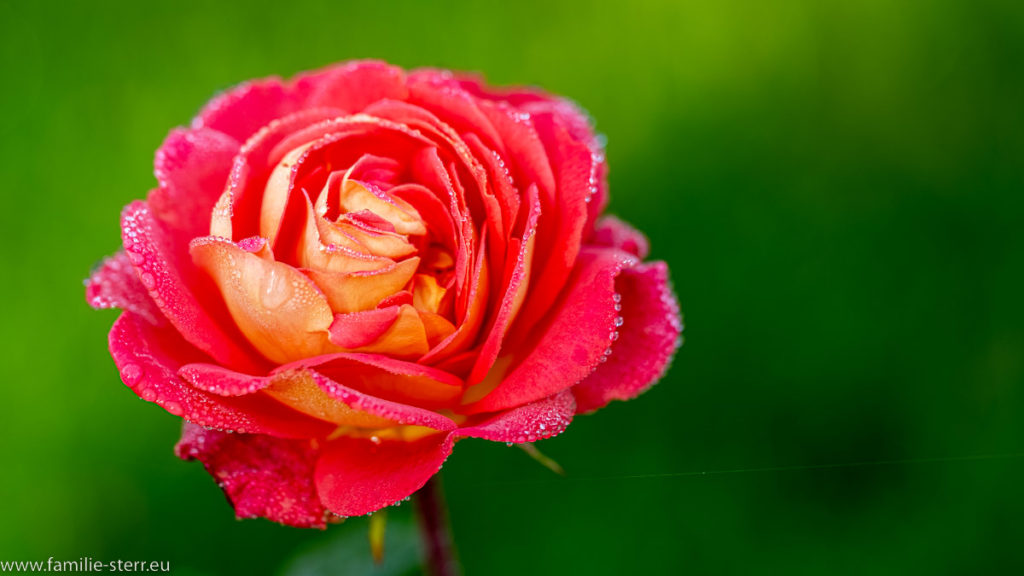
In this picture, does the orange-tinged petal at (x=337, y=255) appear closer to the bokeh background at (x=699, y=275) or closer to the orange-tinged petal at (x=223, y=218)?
the orange-tinged petal at (x=223, y=218)

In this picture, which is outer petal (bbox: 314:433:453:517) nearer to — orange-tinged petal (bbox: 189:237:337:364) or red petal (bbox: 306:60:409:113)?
orange-tinged petal (bbox: 189:237:337:364)

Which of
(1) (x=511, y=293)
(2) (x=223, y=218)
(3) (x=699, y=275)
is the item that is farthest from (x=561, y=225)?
(3) (x=699, y=275)

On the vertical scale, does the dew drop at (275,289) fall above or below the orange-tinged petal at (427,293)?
above

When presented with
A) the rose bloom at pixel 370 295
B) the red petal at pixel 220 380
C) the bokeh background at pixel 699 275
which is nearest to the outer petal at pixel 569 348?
the rose bloom at pixel 370 295

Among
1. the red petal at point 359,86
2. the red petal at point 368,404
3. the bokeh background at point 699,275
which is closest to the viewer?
the red petal at point 368,404

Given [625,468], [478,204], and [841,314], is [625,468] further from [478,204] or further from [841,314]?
[478,204]

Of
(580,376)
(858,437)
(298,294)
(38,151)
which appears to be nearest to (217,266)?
(298,294)

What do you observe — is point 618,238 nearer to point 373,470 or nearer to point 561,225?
point 561,225

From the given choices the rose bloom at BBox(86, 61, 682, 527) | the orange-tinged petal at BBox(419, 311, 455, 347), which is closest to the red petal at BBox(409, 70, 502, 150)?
the rose bloom at BBox(86, 61, 682, 527)
